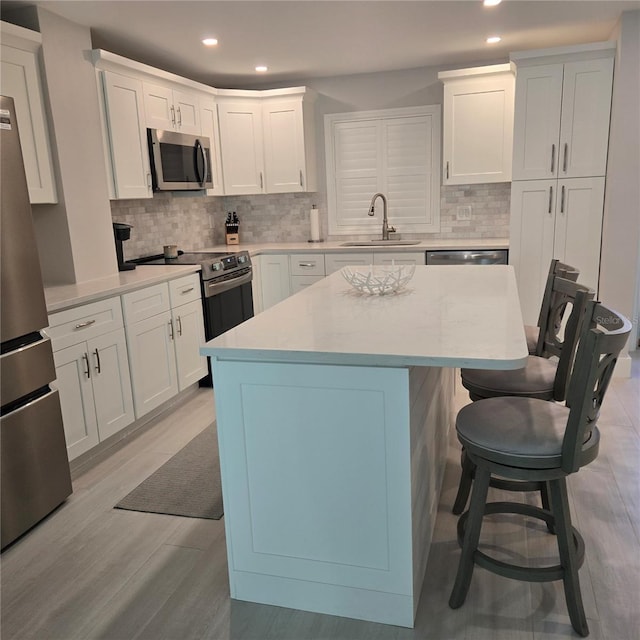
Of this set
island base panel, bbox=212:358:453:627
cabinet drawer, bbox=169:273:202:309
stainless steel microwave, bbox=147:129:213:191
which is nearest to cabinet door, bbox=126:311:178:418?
cabinet drawer, bbox=169:273:202:309

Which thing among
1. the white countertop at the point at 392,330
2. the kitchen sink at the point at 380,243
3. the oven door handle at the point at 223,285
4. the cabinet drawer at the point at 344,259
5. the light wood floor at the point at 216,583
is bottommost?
the light wood floor at the point at 216,583

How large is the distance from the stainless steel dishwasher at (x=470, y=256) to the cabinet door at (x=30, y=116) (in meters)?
2.87

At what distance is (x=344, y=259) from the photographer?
4.91 m

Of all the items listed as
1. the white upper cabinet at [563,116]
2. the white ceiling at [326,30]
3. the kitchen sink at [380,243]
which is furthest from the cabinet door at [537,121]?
the kitchen sink at [380,243]

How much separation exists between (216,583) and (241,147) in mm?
4018

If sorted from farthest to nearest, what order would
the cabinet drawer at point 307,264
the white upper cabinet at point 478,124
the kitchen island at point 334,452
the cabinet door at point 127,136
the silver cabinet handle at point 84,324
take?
the cabinet drawer at point 307,264, the white upper cabinet at point 478,124, the cabinet door at point 127,136, the silver cabinet handle at point 84,324, the kitchen island at point 334,452

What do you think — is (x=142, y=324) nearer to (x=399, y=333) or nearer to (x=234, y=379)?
(x=234, y=379)

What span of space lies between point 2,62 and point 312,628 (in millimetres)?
3035

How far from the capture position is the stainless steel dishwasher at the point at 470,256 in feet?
14.9

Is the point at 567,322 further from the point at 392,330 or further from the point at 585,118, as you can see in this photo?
the point at 585,118

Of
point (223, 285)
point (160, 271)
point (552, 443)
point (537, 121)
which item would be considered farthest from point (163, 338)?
point (537, 121)

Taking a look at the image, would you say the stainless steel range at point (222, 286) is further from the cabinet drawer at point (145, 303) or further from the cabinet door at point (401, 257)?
the cabinet door at point (401, 257)

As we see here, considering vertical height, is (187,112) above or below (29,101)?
above

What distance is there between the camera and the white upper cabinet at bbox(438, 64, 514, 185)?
4520 millimetres
